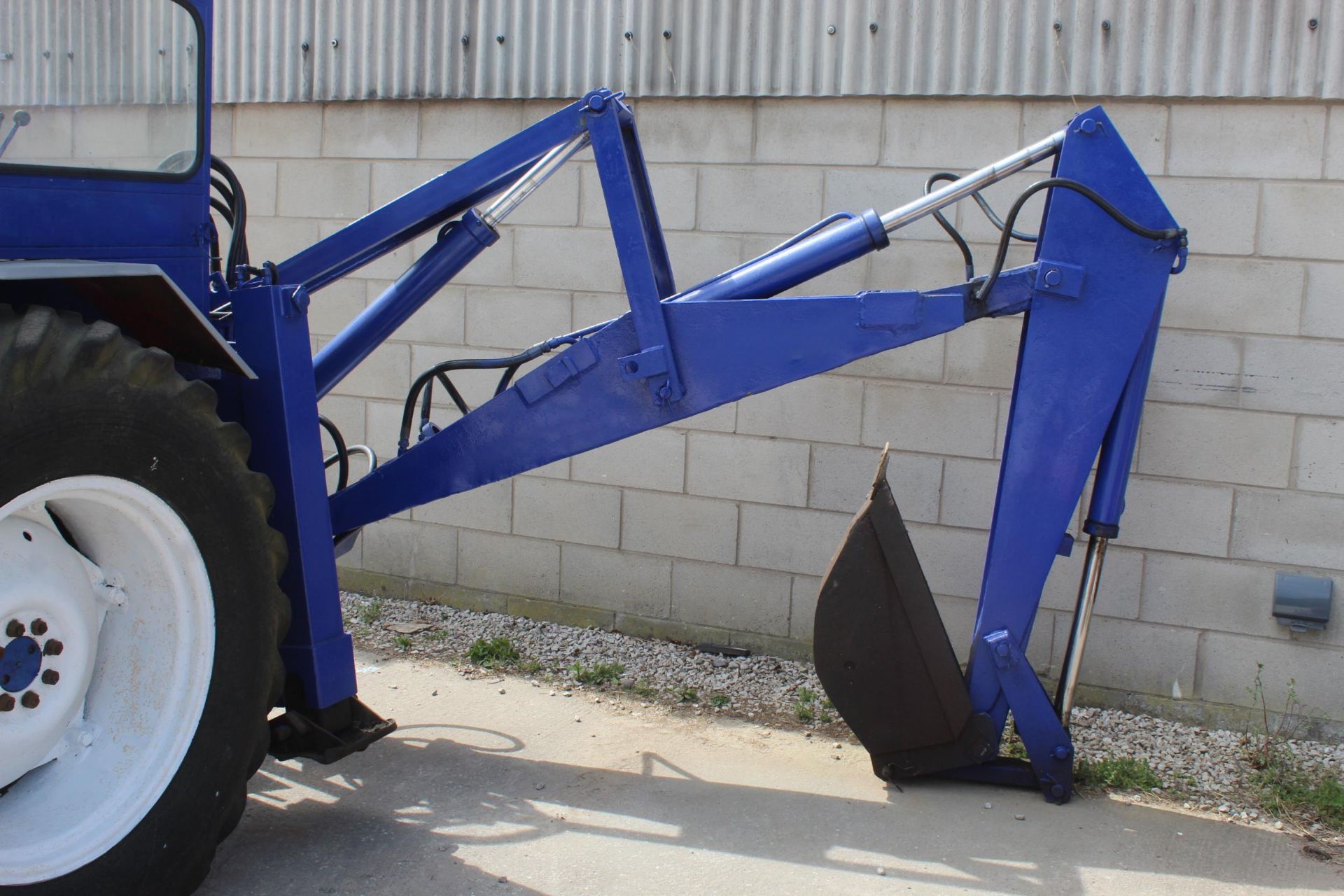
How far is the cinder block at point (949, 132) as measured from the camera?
13.4ft

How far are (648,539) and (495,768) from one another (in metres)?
1.38

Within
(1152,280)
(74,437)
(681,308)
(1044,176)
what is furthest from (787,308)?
(74,437)

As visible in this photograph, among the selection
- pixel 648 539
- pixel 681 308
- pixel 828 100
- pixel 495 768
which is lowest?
pixel 495 768

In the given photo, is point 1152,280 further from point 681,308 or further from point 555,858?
point 555,858

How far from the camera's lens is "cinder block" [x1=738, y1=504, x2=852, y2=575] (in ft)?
14.6

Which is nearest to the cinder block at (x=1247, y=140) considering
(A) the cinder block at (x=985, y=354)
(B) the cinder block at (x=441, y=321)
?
(A) the cinder block at (x=985, y=354)

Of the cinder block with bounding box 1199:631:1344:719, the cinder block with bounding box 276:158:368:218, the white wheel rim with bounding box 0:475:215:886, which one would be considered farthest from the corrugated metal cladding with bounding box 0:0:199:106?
the cinder block with bounding box 1199:631:1344:719

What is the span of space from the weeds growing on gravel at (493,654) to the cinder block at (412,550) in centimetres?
61

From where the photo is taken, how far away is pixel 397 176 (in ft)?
16.4

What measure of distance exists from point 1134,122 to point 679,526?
219 centimetres

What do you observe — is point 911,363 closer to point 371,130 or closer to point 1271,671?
point 1271,671

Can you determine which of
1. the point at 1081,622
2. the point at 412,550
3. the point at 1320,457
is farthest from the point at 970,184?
the point at 412,550

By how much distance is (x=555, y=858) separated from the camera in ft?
9.91

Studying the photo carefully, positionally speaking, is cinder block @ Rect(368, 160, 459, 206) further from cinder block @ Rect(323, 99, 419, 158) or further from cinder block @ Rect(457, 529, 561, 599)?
cinder block @ Rect(457, 529, 561, 599)
